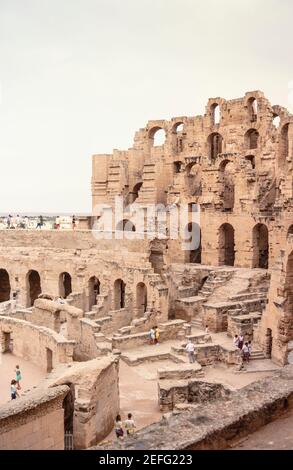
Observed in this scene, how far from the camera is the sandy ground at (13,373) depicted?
17.3m

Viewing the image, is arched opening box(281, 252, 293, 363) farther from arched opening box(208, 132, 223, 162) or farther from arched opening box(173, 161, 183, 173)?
arched opening box(208, 132, 223, 162)

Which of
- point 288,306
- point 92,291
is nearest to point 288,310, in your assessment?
point 288,306

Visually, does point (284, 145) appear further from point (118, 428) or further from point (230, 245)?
point (118, 428)

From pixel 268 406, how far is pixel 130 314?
17507mm

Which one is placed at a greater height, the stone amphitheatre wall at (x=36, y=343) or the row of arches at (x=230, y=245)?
the row of arches at (x=230, y=245)

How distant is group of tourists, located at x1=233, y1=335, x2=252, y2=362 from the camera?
731 inches

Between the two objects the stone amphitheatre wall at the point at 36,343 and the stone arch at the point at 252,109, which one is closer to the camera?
the stone amphitheatre wall at the point at 36,343

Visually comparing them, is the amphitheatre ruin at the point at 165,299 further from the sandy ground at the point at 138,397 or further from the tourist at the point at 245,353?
the tourist at the point at 245,353

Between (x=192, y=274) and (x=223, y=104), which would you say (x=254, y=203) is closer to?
(x=192, y=274)

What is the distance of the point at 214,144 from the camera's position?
122 ft

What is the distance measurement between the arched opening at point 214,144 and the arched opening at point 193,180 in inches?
81.7

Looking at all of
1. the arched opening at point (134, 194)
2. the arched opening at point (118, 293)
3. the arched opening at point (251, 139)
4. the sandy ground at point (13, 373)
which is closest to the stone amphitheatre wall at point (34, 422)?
the sandy ground at point (13, 373)

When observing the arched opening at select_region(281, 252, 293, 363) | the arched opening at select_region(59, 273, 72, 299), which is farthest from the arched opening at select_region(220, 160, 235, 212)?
the arched opening at select_region(281, 252, 293, 363)

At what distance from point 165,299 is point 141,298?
5.73 ft
